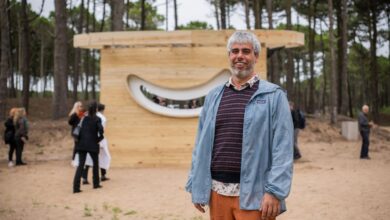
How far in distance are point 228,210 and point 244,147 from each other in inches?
16.0

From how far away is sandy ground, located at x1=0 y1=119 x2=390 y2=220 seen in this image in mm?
6129

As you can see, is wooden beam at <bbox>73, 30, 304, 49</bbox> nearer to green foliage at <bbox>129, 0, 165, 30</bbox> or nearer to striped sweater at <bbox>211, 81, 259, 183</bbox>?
striped sweater at <bbox>211, 81, 259, 183</bbox>

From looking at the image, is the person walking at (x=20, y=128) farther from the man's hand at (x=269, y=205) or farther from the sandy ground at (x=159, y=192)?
the man's hand at (x=269, y=205)

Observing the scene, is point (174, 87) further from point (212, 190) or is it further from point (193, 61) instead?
point (212, 190)

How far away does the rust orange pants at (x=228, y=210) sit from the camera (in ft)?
8.29

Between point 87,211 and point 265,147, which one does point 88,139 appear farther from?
point 265,147

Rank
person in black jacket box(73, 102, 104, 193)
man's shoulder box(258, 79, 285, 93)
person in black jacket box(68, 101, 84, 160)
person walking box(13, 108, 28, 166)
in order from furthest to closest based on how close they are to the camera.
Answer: person walking box(13, 108, 28, 166), person in black jacket box(68, 101, 84, 160), person in black jacket box(73, 102, 104, 193), man's shoulder box(258, 79, 285, 93)

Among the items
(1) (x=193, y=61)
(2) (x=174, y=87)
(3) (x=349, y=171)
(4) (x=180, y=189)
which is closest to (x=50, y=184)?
(4) (x=180, y=189)

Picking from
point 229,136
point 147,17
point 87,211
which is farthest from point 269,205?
point 147,17

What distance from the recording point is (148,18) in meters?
37.6

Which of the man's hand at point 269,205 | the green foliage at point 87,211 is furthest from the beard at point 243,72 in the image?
the green foliage at point 87,211

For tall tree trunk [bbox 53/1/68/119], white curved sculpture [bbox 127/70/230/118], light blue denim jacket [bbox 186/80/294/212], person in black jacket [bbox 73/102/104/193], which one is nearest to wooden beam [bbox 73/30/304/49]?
white curved sculpture [bbox 127/70/230/118]

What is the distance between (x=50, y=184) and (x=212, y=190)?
6.87 meters

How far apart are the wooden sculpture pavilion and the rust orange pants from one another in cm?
817
